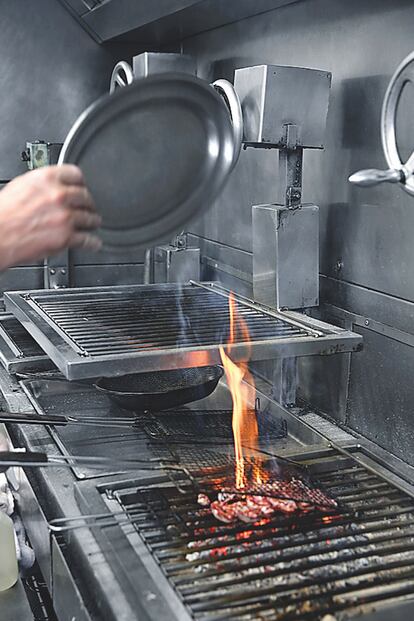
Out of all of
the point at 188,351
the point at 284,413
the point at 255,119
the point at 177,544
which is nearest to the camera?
the point at 177,544

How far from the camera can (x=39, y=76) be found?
337cm

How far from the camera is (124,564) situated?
124 centimetres

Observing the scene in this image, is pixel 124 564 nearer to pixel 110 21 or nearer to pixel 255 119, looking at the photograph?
pixel 255 119

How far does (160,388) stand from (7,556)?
56 centimetres

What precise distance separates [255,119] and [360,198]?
36 cm

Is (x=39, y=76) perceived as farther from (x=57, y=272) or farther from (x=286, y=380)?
(x=286, y=380)

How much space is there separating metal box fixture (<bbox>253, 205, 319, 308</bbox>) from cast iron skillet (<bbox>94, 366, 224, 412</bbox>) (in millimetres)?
294

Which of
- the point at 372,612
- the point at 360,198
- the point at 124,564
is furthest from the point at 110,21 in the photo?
the point at 372,612

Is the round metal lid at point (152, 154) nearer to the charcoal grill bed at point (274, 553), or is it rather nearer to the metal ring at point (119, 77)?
the charcoal grill bed at point (274, 553)

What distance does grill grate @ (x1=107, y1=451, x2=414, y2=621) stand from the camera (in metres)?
1.15

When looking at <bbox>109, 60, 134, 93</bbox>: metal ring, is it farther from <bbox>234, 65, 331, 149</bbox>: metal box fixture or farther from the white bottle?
the white bottle

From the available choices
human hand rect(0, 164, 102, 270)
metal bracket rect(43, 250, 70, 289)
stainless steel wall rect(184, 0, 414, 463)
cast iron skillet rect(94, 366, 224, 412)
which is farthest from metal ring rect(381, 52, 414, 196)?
metal bracket rect(43, 250, 70, 289)

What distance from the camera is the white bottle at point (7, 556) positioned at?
1.75 m

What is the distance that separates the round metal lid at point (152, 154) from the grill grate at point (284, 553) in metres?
0.51
